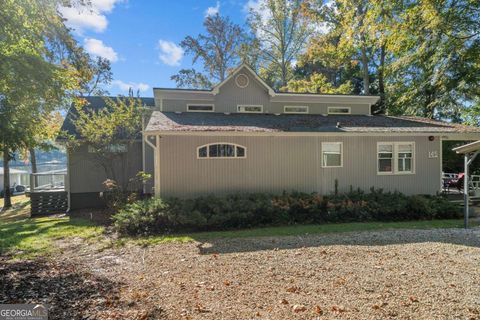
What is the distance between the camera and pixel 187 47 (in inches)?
1184

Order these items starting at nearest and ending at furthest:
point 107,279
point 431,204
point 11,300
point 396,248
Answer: point 11,300 → point 107,279 → point 396,248 → point 431,204

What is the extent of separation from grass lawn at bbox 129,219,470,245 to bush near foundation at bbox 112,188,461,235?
1.57 feet

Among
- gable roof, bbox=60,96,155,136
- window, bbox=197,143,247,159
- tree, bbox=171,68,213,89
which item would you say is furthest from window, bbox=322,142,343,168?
tree, bbox=171,68,213,89

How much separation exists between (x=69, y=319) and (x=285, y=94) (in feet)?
47.1

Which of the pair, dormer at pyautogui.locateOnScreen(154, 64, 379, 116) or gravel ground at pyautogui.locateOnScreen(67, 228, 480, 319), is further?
dormer at pyautogui.locateOnScreen(154, 64, 379, 116)

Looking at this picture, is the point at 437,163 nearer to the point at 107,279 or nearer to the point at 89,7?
the point at 107,279

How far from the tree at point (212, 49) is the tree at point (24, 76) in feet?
74.4

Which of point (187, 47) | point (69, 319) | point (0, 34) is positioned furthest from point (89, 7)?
point (187, 47)

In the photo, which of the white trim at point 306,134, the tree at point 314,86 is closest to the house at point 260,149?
the white trim at point 306,134

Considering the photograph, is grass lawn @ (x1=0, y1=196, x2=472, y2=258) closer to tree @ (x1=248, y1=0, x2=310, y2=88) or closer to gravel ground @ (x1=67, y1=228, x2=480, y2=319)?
gravel ground @ (x1=67, y1=228, x2=480, y2=319)

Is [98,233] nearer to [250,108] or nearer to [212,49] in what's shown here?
[250,108]

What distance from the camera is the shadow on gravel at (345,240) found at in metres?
7.06

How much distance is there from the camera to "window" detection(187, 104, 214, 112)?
15031mm

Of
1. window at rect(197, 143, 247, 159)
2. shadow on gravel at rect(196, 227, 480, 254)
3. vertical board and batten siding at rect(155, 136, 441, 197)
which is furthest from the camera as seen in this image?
window at rect(197, 143, 247, 159)
